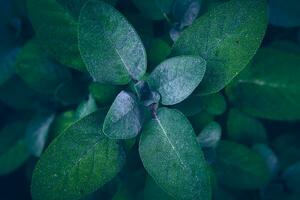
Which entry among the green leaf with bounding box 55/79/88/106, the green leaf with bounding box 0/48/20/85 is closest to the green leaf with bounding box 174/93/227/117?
the green leaf with bounding box 55/79/88/106

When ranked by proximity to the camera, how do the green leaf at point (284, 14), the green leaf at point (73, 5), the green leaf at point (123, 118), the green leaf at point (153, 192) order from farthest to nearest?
1. the green leaf at point (284, 14)
2. the green leaf at point (153, 192)
3. the green leaf at point (73, 5)
4. the green leaf at point (123, 118)

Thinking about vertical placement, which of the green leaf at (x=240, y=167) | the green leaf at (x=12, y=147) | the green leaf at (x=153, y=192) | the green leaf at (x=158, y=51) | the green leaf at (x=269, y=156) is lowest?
the green leaf at (x=269, y=156)

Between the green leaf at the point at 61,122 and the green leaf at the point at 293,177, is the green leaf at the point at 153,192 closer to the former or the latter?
the green leaf at the point at 61,122

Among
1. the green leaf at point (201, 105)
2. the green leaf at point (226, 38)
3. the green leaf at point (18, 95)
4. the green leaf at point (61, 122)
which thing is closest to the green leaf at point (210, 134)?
the green leaf at point (201, 105)

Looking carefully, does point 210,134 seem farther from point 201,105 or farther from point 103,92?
point 103,92

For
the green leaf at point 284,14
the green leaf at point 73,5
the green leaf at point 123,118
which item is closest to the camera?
the green leaf at point 123,118

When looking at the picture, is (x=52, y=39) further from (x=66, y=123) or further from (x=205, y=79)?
(x=205, y=79)

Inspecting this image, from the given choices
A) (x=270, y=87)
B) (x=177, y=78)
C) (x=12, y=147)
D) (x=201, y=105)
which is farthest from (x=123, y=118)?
(x=12, y=147)
